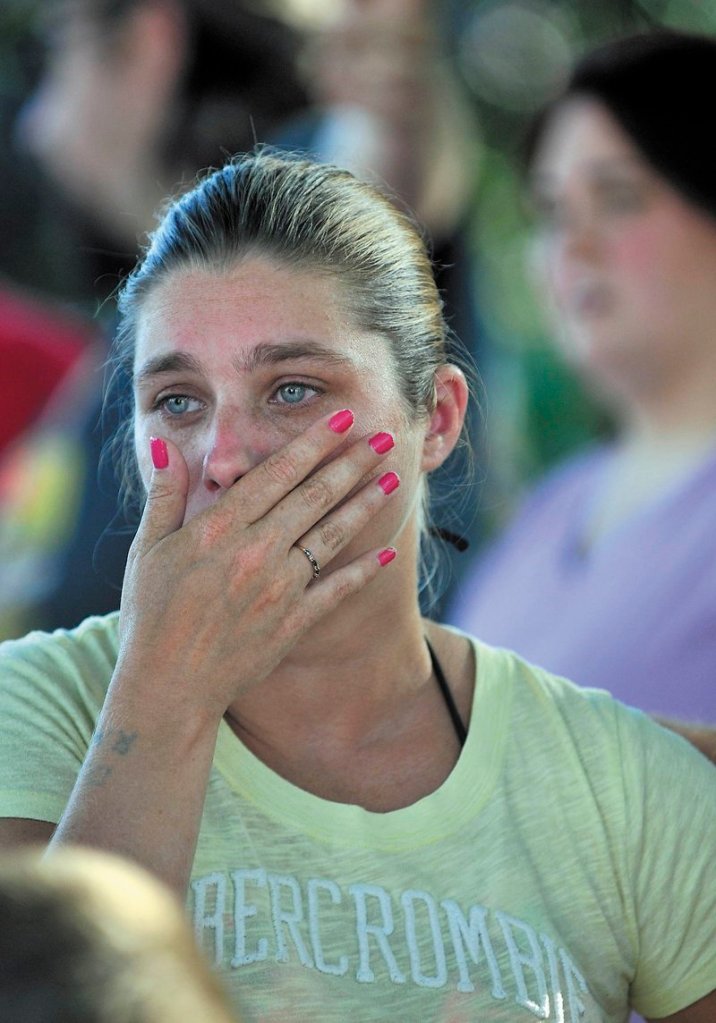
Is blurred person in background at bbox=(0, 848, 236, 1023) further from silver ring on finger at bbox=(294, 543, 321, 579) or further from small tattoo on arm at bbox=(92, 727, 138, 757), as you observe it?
silver ring on finger at bbox=(294, 543, 321, 579)

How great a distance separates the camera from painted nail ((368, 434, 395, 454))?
1.82m

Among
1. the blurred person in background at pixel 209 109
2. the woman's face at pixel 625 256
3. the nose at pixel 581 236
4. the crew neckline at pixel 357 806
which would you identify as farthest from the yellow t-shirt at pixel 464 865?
the blurred person in background at pixel 209 109

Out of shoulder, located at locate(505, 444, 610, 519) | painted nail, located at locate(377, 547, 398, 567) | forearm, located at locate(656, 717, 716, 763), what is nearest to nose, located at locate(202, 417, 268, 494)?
painted nail, located at locate(377, 547, 398, 567)

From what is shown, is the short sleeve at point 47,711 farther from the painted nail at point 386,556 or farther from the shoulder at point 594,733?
the shoulder at point 594,733

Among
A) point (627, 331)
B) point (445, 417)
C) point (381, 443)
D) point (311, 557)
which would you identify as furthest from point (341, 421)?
point (627, 331)

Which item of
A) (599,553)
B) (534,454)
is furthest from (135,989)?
(534,454)

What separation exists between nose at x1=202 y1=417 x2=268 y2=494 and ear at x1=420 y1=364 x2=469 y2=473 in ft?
1.16

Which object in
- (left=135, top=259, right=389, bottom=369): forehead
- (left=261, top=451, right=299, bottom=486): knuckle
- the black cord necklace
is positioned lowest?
the black cord necklace

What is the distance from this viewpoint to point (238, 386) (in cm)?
182

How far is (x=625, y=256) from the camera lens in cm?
355

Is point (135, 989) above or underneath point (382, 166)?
above

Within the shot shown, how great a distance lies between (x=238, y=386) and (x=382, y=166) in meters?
2.72

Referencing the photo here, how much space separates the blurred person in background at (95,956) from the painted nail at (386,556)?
35.6 inches

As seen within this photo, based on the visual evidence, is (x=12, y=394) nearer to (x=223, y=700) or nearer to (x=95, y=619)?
(x=95, y=619)
